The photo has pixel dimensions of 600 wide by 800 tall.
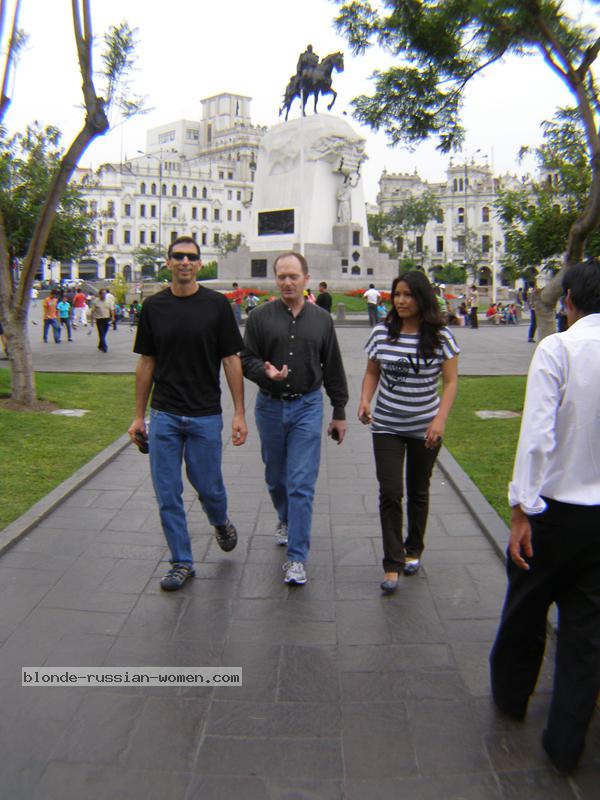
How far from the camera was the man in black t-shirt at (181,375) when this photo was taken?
186 inches

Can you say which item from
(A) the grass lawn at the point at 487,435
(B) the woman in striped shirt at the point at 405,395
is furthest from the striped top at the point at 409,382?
(A) the grass lawn at the point at 487,435

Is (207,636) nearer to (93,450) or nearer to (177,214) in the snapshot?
(93,450)

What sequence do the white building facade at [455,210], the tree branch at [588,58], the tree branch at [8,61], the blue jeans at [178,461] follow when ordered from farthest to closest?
the white building facade at [455,210]
the tree branch at [8,61]
the tree branch at [588,58]
the blue jeans at [178,461]

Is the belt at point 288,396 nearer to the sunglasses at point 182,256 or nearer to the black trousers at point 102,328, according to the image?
the sunglasses at point 182,256

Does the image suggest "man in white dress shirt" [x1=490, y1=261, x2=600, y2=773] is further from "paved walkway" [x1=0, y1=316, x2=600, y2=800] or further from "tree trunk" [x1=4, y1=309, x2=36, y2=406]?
"tree trunk" [x1=4, y1=309, x2=36, y2=406]

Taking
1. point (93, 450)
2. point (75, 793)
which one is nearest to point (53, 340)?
point (93, 450)

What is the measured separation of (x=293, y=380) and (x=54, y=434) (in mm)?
5236

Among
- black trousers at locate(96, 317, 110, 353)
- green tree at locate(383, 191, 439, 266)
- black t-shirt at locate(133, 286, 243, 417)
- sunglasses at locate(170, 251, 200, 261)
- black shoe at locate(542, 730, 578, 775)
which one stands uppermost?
green tree at locate(383, 191, 439, 266)

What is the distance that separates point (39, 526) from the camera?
6035mm

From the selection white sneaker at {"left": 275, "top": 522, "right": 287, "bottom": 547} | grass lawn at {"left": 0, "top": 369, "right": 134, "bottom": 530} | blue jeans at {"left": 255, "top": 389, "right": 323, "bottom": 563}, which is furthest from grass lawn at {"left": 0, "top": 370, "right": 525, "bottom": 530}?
blue jeans at {"left": 255, "top": 389, "right": 323, "bottom": 563}

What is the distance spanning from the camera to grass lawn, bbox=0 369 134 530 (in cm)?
702

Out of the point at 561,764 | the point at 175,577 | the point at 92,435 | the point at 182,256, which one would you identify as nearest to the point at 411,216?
the point at 92,435

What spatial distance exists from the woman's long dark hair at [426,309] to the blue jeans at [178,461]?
1.26 m

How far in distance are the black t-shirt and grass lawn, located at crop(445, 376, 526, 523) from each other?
2.63m
